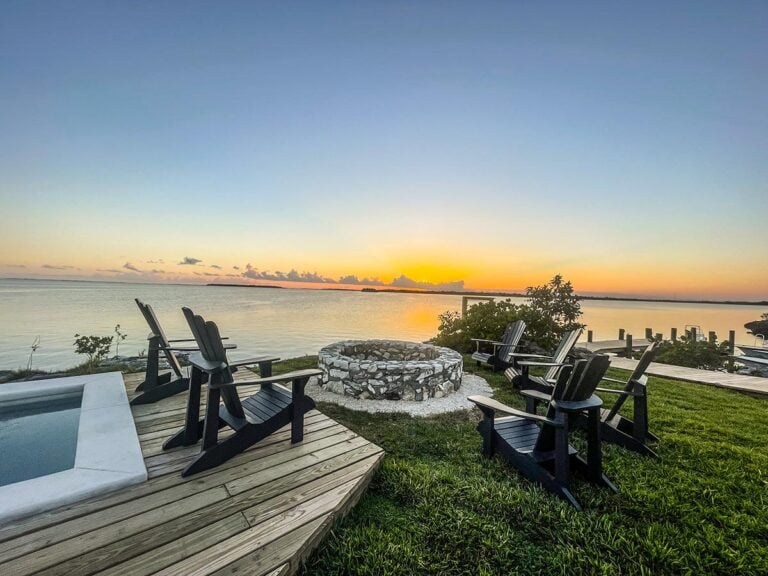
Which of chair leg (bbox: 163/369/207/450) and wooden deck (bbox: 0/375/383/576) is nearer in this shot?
wooden deck (bbox: 0/375/383/576)

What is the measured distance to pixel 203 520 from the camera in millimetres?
1784

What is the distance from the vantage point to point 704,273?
1441 centimetres

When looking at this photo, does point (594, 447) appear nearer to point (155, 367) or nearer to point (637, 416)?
point (637, 416)

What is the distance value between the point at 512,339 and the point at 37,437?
745 centimetres

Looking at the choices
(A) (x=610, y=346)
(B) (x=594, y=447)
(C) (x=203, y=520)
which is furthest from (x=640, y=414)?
(A) (x=610, y=346)

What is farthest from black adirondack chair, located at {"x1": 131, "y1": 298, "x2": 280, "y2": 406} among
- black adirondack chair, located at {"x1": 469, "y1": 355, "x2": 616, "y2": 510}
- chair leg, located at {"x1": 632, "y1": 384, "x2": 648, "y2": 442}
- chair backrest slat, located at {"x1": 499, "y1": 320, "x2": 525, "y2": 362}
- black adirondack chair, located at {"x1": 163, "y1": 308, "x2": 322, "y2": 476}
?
chair backrest slat, located at {"x1": 499, "y1": 320, "x2": 525, "y2": 362}

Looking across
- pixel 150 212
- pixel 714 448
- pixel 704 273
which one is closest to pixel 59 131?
pixel 150 212

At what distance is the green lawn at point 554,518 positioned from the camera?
1.76 meters

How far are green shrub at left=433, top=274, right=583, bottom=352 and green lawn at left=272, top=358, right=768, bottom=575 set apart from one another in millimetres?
6067

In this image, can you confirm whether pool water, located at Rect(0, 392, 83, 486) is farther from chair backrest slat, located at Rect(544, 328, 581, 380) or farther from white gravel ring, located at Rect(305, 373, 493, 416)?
chair backrest slat, located at Rect(544, 328, 581, 380)

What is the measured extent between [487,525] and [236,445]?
193cm

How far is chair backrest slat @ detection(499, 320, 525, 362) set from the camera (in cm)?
684

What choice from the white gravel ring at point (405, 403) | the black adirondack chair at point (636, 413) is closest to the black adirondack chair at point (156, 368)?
the white gravel ring at point (405, 403)

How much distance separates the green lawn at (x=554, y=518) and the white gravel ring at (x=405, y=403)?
123 centimetres
